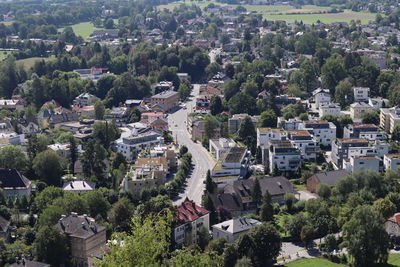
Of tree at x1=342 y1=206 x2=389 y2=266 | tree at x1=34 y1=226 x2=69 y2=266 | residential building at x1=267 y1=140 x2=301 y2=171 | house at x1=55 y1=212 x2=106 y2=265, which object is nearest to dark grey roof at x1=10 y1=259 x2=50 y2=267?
tree at x1=34 y1=226 x2=69 y2=266

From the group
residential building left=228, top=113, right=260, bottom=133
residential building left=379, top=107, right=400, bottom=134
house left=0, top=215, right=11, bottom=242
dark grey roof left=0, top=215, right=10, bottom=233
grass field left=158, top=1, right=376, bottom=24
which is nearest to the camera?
house left=0, top=215, right=11, bottom=242

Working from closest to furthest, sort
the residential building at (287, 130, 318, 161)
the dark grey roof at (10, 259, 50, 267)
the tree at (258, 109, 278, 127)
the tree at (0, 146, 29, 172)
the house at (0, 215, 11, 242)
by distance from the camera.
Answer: the dark grey roof at (10, 259, 50, 267)
the house at (0, 215, 11, 242)
the tree at (0, 146, 29, 172)
the residential building at (287, 130, 318, 161)
the tree at (258, 109, 278, 127)

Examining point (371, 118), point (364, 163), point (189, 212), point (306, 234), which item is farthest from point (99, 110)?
point (306, 234)

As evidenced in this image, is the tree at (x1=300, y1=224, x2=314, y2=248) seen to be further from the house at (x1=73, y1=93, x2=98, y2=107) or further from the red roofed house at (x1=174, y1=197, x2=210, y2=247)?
the house at (x1=73, y1=93, x2=98, y2=107)

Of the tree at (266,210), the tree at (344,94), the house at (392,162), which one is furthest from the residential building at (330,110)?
the tree at (266,210)

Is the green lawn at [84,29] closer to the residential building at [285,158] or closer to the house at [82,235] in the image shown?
the residential building at [285,158]

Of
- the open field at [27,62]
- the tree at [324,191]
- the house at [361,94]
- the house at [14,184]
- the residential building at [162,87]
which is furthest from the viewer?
the open field at [27,62]

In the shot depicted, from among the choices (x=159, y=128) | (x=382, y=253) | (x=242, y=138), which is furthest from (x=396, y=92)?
(x=382, y=253)

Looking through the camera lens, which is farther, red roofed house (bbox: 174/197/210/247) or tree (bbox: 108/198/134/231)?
tree (bbox: 108/198/134/231)
